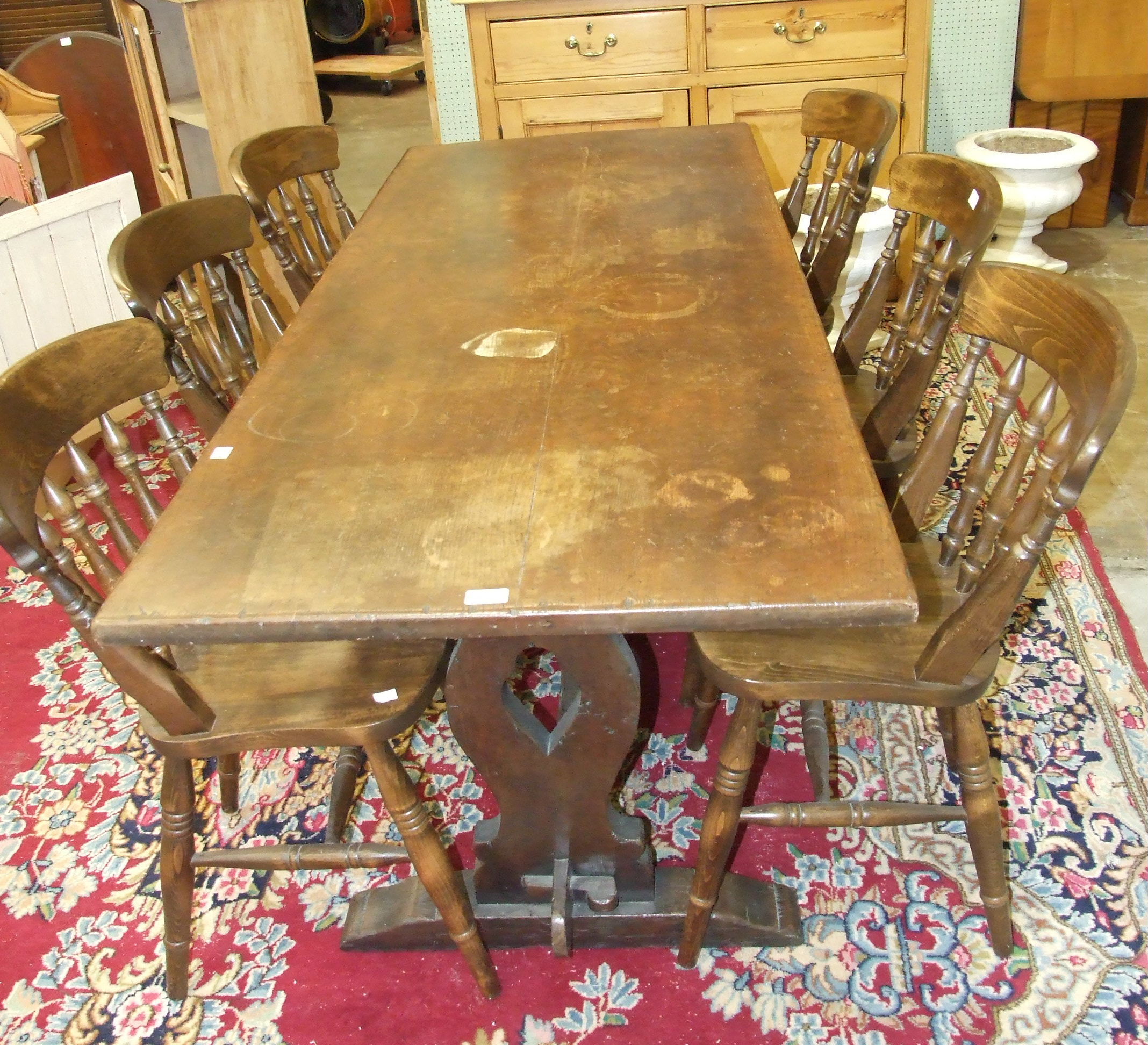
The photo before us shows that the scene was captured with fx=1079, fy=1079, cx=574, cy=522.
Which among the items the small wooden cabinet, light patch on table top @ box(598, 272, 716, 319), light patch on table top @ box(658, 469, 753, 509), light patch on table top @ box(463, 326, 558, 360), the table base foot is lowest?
the table base foot

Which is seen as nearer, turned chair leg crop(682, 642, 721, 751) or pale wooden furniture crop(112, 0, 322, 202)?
turned chair leg crop(682, 642, 721, 751)

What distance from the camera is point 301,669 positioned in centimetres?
159

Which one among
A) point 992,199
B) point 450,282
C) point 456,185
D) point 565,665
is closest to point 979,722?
point 565,665

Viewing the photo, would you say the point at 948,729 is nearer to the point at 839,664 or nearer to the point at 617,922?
the point at 839,664

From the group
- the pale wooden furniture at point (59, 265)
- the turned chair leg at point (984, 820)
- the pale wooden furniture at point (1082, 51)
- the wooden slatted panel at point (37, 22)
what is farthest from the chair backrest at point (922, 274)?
the wooden slatted panel at point (37, 22)

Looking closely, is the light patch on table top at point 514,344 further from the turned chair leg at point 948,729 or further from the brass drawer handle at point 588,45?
the brass drawer handle at point 588,45

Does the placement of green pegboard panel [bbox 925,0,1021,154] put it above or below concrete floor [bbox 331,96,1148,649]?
above

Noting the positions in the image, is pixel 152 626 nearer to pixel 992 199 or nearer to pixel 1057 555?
pixel 992 199

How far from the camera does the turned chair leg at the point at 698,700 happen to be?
2.02 metres

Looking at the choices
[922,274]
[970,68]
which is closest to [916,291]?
[922,274]

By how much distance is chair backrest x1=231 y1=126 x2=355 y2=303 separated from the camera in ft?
7.39

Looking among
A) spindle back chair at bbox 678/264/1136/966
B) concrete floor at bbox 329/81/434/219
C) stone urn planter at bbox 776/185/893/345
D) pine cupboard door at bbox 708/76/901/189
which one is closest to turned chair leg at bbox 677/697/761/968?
spindle back chair at bbox 678/264/1136/966

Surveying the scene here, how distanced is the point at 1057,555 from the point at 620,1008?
1.56 m

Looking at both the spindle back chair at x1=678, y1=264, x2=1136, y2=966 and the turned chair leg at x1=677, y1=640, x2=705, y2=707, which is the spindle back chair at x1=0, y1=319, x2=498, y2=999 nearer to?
the spindle back chair at x1=678, y1=264, x2=1136, y2=966
